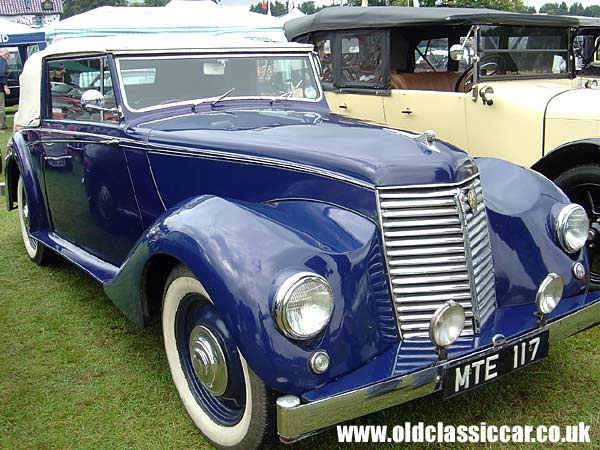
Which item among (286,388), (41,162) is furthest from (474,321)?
(41,162)

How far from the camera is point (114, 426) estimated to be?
2.82 metres

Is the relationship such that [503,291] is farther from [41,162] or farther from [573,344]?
[41,162]

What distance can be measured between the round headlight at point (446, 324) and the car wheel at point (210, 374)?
649mm

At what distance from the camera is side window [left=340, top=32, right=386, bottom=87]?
5633 millimetres

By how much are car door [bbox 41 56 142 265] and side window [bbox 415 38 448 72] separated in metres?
3.35

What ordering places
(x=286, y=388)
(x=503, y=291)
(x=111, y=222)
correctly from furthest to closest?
(x=111, y=222)
(x=503, y=291)
(x=286, y=388)

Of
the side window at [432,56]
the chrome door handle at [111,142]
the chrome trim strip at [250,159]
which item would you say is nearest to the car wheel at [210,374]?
the chrome trim strip at [250,159]

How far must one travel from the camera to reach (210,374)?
2.60 m

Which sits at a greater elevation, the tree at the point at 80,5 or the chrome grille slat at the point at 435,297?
the tree at the point at 80,5

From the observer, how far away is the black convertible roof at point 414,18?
Result: 16.9 ft

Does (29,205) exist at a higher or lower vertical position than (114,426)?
higher

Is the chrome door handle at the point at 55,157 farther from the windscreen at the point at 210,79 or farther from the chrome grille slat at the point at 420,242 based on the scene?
the chrome grille slat at the point at 420,242

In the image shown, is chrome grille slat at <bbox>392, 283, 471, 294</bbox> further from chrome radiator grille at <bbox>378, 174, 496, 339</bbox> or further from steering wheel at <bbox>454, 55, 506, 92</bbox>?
steering wheel at <bbox>454, 55, 506, 92</bbox>

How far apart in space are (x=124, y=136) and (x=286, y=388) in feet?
6.27
